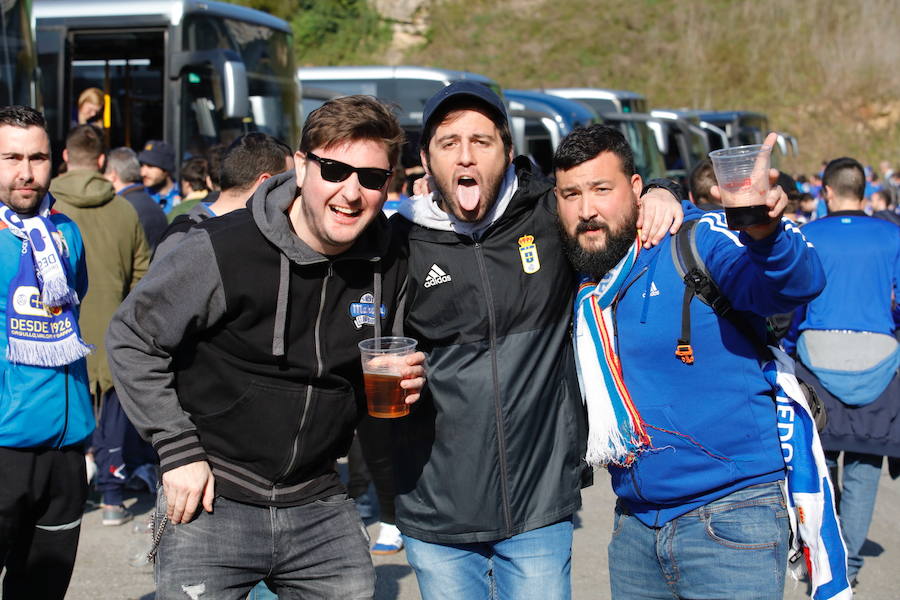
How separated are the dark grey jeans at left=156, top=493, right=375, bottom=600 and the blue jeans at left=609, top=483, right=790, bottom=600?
940 mm

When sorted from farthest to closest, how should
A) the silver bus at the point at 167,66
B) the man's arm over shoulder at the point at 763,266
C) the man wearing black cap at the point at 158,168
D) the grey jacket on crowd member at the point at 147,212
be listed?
1. the silver bus at the point at 167,66
2. the man wearing black cap at the point at 158,168
3. the grey jacket on crowd member at the point at 147,212
4. the man's arm over shoulder at the point at 763,266

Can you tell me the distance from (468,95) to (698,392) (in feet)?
3.90

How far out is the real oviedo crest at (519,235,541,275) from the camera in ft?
10.6

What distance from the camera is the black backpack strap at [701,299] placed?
117 inches

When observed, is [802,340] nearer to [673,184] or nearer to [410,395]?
[673,184]

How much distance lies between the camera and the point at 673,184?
11.9 ft

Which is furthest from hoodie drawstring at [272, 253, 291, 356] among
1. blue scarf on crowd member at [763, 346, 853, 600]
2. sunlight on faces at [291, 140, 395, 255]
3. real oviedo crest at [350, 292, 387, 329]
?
blue scarf on crowd member at [763, 346, 853, 600]

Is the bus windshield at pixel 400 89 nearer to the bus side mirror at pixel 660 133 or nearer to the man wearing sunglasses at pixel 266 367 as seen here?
the bus side mirror at pixel 660 133

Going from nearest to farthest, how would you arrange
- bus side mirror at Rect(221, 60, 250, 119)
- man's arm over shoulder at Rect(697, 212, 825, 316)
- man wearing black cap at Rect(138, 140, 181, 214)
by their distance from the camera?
1. man's arm over shoulder at Rect(697, 212, 825, 316)
2. man wearing black cap at Rect(138, 140, 181, 214)
3. bus side mirror at Rect(221, 60, 250, 119)

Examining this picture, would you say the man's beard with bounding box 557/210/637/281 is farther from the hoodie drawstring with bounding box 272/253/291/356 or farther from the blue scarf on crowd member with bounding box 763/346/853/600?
the hoodie drawstring with bounding box 272/253/291/356

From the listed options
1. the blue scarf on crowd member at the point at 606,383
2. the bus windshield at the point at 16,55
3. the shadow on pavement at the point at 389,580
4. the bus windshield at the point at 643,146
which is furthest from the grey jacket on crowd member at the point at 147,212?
the bus windshield at the point at 643,146

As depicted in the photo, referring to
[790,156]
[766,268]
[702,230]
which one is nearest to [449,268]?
[702,230]

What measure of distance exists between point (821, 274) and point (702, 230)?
0.42 metres

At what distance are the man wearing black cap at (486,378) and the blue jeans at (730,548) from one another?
0.35 meters
